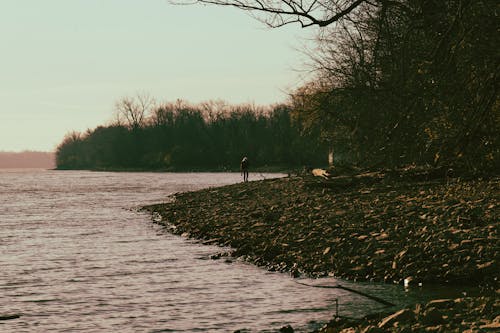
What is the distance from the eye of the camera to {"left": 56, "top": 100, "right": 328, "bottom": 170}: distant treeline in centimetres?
14462

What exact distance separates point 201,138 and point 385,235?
14099 centimetres

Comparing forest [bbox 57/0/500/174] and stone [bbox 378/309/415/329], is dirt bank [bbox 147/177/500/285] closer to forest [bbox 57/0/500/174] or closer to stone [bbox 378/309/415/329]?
forest [bbox 57/0/500/174]

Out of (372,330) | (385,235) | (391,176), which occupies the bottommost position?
(372,330)

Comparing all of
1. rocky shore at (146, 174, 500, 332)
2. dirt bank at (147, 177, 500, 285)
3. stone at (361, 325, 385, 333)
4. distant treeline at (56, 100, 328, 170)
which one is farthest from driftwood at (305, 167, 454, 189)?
distant treeline at (56, 100, 328, 170)

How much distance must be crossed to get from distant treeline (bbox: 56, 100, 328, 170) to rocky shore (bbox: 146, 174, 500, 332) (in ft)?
348

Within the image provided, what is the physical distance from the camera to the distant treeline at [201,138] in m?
145

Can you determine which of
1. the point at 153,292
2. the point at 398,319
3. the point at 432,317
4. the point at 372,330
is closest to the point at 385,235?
the point at 153,292

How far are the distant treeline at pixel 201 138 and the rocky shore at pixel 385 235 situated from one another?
10597 centimetres

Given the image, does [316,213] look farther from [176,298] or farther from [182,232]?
[176,298]

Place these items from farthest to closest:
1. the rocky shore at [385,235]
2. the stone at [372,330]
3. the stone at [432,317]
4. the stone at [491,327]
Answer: the rocky shore at [385,235] → the stone at [432,317] → the stone at [372,330] → the stone at [491,327]

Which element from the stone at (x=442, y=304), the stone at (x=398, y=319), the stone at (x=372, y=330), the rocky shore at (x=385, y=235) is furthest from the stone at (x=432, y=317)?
the stone at (x=442, y=304)

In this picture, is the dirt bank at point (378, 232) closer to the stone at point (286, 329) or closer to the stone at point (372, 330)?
the stone at point (286, 329)

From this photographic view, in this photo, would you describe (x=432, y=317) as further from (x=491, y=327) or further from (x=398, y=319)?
(x=491, y=327)

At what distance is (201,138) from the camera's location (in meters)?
159
